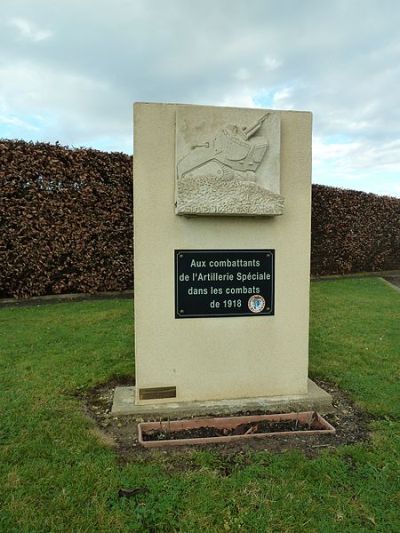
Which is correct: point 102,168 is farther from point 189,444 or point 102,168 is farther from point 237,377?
point 189,444

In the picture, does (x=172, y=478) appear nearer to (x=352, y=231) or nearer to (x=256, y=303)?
(x=256, y=303)

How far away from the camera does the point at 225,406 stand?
144 inches

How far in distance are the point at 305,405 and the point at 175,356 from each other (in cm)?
121

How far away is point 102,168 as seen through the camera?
8844 mm

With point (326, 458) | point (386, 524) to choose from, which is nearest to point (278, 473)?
point (326, 458)

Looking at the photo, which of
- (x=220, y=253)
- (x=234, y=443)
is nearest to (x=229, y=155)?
(x=220, y=253)

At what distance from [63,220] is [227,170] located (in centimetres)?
572

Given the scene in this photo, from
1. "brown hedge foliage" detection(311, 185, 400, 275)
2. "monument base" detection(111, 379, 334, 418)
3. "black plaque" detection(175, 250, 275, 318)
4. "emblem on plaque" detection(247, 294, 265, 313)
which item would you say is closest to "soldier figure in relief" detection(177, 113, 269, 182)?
"black plaque" detection(175, 250, 275, 318)

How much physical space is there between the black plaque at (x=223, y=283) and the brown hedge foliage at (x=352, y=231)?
8897mm

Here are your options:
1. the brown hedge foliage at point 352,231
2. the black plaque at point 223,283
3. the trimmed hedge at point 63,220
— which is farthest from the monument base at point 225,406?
the brown hedge foliage at point 352,231

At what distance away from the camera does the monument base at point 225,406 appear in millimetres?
3562

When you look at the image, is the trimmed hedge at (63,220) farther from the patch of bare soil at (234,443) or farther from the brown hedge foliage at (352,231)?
the brown hedge foliage at (352,231)

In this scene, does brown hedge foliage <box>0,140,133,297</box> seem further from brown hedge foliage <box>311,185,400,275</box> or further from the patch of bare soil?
brown hedge foliage <box>311,185,400,275</box>

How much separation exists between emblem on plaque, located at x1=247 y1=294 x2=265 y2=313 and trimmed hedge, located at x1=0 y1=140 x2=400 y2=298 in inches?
224
